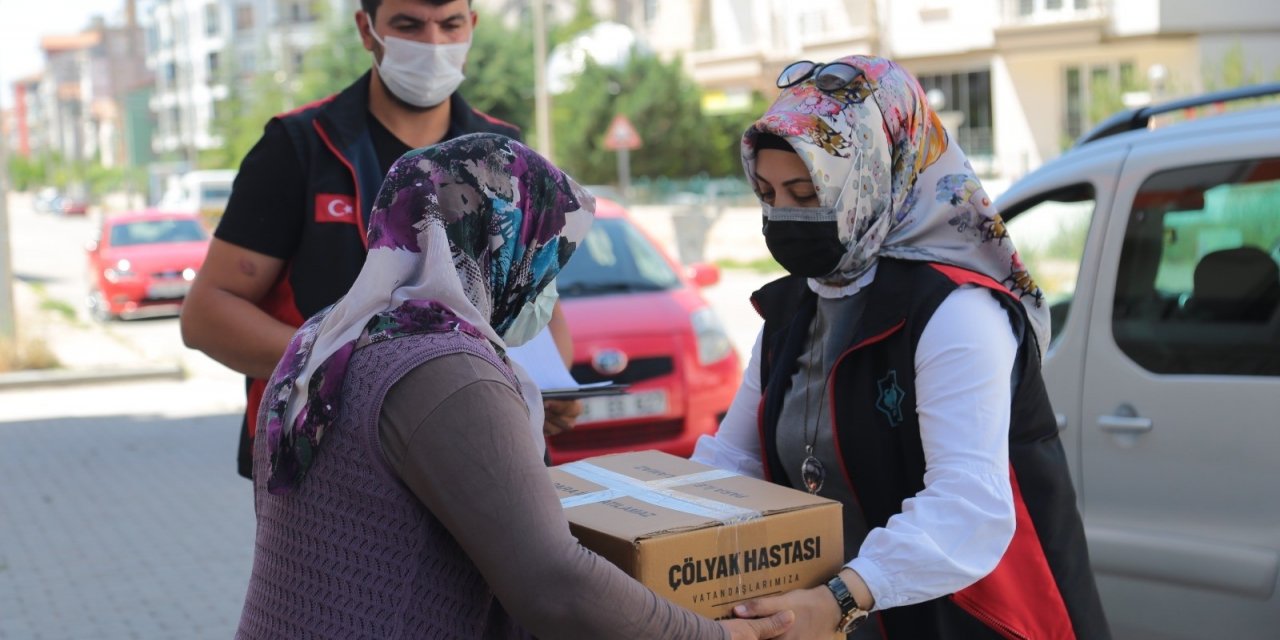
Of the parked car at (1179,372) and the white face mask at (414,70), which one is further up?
the white face mask at (414,70)

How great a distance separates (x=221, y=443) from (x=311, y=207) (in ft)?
26.5

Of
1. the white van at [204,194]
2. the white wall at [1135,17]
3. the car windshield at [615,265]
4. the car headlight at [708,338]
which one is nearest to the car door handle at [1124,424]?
the car headlight at [708,338]

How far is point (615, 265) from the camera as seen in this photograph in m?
8.79

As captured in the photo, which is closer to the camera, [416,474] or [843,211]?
[416,474]

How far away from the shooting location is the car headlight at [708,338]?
27.1 feet

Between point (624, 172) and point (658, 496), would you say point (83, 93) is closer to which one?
point (624, 172)

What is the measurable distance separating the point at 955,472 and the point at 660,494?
1.59 ft

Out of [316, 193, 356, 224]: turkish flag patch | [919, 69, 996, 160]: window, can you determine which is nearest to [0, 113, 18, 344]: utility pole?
[316, 193, 356, 224]: turkish flag patch

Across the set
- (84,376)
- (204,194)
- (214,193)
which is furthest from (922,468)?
(214,193)

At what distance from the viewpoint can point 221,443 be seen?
10773 mm

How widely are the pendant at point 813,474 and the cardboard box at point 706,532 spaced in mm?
170

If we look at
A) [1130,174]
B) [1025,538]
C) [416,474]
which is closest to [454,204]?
[416,474]

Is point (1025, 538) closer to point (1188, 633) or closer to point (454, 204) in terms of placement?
point (454, 204)

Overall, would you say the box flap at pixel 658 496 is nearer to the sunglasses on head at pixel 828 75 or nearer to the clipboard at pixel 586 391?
the clipboard at pixel 586 391
